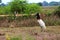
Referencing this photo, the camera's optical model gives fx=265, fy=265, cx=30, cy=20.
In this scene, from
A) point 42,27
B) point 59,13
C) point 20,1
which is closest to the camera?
point 42,27

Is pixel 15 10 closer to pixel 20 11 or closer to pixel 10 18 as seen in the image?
pixel 20 11

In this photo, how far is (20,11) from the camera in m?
25.1

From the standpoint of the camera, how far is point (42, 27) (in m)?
14.0

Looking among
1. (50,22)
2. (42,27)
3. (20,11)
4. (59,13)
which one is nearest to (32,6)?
(20,11)

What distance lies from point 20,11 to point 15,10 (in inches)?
26.5

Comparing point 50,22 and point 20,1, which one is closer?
point 50,22

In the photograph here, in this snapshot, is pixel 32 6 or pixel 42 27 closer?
pixel 42 27

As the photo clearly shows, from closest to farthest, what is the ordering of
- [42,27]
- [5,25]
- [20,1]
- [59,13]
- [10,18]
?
[42,27]
[5,25]
[10,18]
[59,13]
[20,1]

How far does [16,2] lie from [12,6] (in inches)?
26.2

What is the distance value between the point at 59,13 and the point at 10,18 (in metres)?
4.62

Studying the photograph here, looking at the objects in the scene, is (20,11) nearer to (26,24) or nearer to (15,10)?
(15,10)

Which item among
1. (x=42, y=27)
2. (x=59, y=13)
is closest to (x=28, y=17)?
(x=59, y=13)

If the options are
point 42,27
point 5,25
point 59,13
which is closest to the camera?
point 42,27

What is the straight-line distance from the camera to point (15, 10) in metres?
24.6
